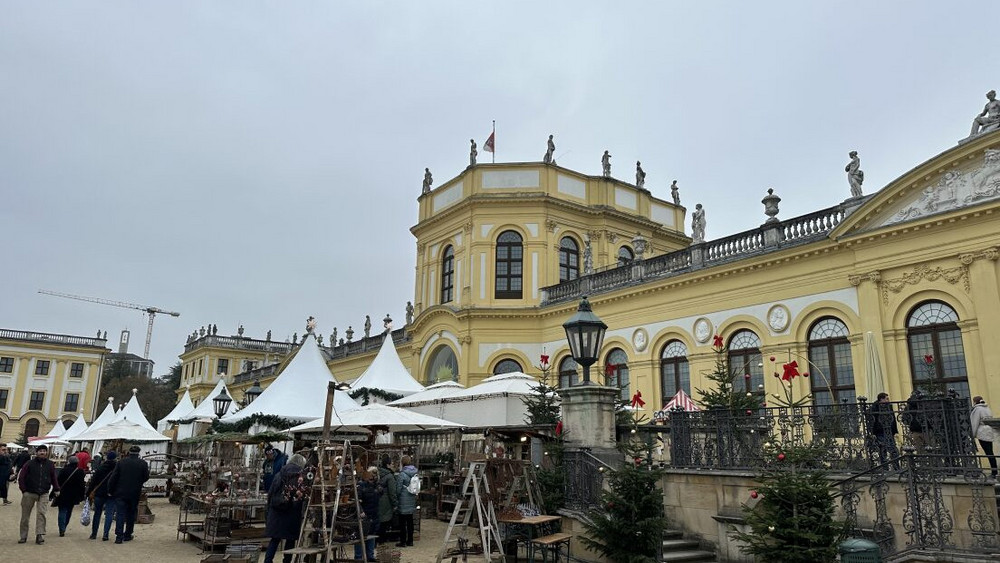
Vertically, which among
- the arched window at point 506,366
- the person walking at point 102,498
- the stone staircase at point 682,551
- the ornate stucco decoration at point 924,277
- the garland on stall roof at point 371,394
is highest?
the ornate stucco decoration at point 924,277

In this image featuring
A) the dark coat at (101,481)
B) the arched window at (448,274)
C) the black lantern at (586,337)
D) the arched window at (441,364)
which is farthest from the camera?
the arched window at (448,274)

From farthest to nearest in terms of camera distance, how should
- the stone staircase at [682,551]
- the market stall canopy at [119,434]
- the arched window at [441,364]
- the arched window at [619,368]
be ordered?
1. the arched window at [441,364]
2. the arched window at [619,368]
3. the market stall canopy at [119,434]
4. the stone staircase at [682,551]

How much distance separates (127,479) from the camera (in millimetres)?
11484

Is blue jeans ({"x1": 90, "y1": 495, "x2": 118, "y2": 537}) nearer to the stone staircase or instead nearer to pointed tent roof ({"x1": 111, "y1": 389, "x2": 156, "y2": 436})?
the stone staircase

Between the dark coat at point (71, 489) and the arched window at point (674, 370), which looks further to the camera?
the arched window at point (674, 370)

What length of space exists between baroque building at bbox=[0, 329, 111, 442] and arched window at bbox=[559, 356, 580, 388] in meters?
47.8

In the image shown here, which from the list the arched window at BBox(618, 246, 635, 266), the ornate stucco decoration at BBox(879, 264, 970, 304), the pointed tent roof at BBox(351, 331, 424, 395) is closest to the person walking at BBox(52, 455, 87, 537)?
the pointed tent roof at BBox(351, 331, 424, 395)

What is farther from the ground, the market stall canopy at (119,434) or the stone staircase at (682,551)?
the market stall canopy at (119,434)

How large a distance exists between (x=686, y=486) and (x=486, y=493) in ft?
10.4

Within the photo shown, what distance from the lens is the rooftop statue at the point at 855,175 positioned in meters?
17.5

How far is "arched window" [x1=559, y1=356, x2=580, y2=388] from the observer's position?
979 inches

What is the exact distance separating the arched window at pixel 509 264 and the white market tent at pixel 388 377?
6.66m

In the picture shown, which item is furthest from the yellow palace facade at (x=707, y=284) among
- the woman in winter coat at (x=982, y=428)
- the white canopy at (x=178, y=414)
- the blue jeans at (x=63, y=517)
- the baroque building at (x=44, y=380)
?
the baroque building at (x=44, y=380)

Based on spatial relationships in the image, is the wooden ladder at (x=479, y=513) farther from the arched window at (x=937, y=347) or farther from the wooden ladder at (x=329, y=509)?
the arched window at (x=937, y=347)
